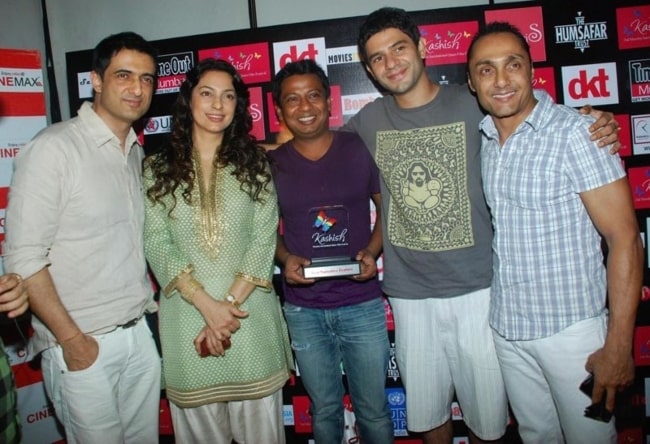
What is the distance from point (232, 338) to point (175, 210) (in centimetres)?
59

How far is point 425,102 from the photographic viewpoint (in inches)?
82.4

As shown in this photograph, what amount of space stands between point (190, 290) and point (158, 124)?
146cm

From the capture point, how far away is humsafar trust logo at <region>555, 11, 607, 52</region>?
102 inches

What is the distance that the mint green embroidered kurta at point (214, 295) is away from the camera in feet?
6.17

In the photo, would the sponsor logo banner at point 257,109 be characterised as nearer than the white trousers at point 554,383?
No

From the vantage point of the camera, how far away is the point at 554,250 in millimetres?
1715

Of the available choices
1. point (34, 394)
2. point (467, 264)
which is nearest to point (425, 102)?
point (467, 264)

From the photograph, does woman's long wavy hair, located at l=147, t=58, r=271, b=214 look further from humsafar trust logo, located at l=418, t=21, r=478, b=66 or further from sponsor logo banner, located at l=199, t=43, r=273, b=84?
humsafar trust logo, located at l=418, t=21, r=478, b=66

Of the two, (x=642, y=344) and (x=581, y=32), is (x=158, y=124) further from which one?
(x=642, y=344)

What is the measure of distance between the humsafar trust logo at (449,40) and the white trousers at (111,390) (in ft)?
7.10

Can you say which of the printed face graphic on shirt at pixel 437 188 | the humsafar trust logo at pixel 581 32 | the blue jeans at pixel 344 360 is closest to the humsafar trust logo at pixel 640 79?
the humsafar trust logo at pixel 581 32

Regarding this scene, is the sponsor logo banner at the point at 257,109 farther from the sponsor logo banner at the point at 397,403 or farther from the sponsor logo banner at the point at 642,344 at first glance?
the sponsor logo banner at the point at 642,344

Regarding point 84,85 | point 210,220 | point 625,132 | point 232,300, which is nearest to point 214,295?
point 232,300

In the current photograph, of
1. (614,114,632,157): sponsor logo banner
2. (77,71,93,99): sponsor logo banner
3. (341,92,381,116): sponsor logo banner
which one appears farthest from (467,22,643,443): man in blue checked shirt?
(77,71,93,99): sponsor logo banner
